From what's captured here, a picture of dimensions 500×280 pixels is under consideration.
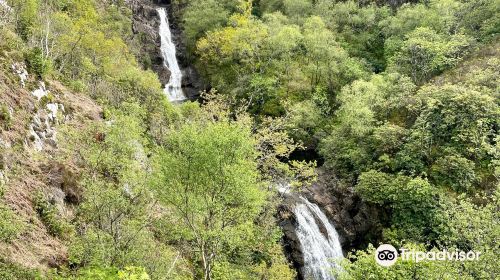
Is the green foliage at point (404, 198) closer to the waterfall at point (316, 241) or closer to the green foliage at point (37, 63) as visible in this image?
the waterfall at point (316, 241)

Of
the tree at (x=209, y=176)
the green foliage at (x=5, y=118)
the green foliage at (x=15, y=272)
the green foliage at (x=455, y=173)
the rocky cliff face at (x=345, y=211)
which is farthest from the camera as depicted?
the rocky cliff face at (x=345, y=211)

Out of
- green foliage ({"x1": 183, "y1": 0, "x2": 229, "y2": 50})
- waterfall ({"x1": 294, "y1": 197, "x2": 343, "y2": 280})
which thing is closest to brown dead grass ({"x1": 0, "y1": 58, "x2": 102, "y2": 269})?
waterfall ({"x1": 294, "y1": 197, "x2": 343, "y2": 280})

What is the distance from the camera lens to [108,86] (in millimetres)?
33625

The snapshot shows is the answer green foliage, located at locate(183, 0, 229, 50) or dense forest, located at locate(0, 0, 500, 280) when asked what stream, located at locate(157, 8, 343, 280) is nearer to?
dense forest, located at locate(0, 0, 500, 280)

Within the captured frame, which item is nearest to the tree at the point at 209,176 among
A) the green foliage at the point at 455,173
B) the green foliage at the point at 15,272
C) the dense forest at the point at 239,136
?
the dense forest at the point at 239,136

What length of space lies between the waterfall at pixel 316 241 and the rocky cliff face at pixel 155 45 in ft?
88.4

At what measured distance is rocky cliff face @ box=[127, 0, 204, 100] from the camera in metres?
55.9

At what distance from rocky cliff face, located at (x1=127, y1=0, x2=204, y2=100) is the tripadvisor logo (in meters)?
40.1

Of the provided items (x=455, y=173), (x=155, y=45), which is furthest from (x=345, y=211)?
(x=155, y=45)

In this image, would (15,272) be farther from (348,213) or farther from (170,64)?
(170,64)

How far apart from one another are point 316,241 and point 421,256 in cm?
1520

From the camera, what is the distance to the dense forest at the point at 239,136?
15484 mm

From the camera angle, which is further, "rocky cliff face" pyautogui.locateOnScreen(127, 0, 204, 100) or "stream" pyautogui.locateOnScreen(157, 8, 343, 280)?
"rocky cliff face" pyautogui.locateOnScreen(127, 0, 204, 100)

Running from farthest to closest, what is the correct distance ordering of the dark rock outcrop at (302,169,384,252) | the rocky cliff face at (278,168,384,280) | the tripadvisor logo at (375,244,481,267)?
the dark rock outcrop at (302,169,384,252) < the rocky cliff face at (278,168,384,280) < the tripadvisor logo at (375,244,481,267)
